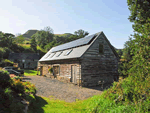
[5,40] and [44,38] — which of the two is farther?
[44,38]

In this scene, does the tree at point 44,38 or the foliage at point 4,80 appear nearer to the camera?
the foliage at point 4,80

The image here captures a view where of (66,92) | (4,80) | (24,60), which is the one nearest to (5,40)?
(24,60)

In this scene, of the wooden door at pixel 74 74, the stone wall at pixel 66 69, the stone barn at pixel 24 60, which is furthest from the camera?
the stone barn at pixel 24 60

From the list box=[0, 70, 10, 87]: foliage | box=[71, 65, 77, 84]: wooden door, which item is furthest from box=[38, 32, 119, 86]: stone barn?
box=[0, 70, 10, 87]: foliage

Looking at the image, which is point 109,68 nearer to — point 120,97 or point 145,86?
point 120,97

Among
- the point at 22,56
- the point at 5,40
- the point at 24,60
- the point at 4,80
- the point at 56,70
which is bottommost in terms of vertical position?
the point at 56,70

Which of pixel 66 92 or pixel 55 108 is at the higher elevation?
pixel 55 108

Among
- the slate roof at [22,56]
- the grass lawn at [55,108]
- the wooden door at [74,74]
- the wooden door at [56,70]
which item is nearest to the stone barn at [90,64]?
the wooden door at [74,74]

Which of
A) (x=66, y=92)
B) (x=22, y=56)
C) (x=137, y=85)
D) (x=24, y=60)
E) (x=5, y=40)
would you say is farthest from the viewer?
(x=5, y=40)

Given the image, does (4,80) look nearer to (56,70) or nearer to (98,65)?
(98,65)

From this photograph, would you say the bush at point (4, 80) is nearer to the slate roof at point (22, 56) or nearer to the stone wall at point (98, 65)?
the stone wall at point (98, 65)

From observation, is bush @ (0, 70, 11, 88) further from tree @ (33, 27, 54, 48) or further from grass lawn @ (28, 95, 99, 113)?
tree @ (33, 27, 54, 48)

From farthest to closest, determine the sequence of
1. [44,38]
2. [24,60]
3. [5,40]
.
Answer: [44,38], [5,40], [24,60]

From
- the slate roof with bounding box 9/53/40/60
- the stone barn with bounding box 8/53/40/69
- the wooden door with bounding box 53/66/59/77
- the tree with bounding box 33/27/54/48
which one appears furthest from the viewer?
the tree with bounding box 33/27/54/48
